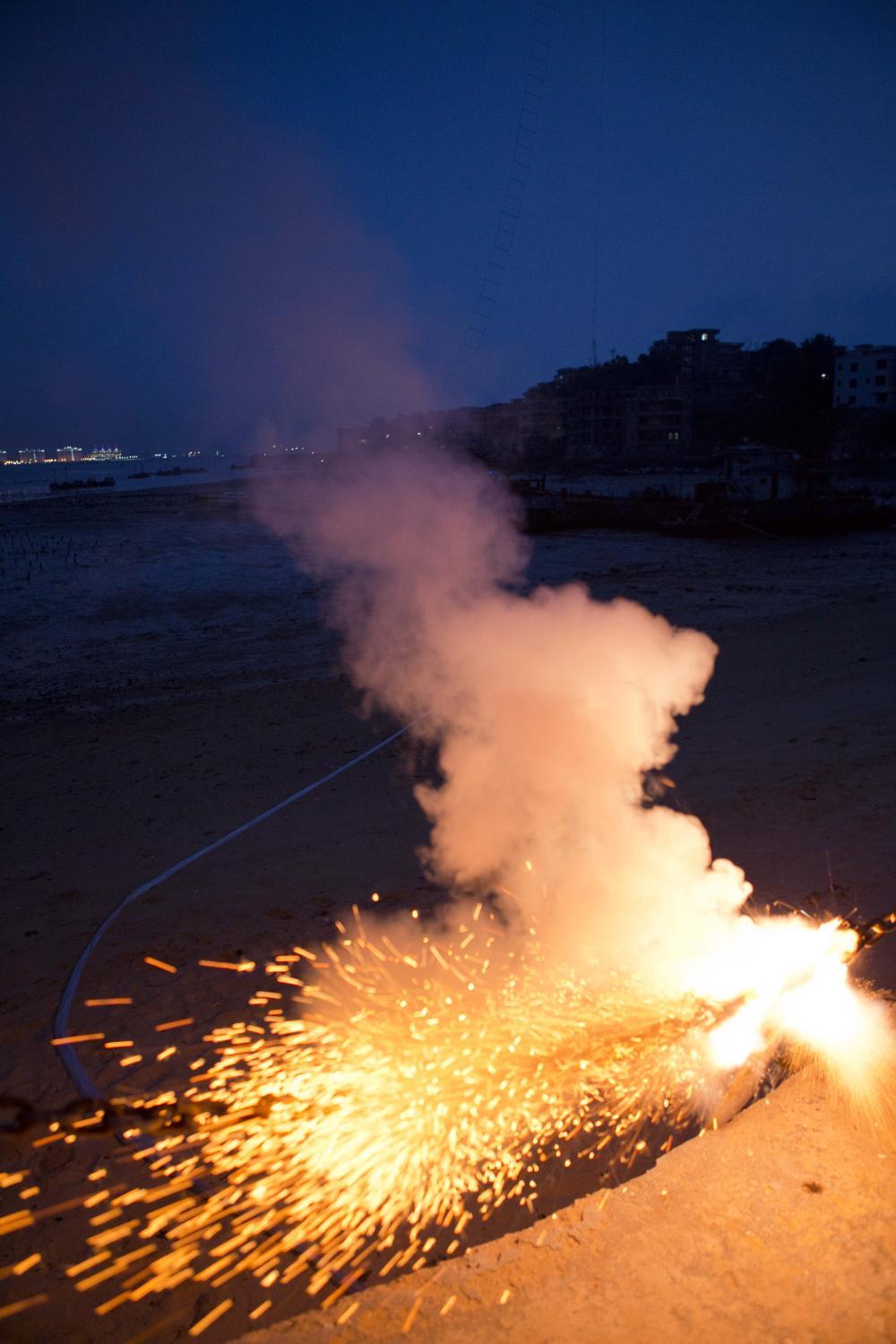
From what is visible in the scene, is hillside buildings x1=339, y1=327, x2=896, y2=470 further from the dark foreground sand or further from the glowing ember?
the glowing ember

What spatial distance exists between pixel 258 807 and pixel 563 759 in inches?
112

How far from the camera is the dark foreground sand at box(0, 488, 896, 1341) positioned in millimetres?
3251

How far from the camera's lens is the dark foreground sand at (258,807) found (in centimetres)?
325

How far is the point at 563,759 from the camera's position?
23.2 feet

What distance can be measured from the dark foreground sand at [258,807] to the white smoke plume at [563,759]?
16.1 inches

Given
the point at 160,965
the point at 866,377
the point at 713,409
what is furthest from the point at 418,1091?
the point at 866,377

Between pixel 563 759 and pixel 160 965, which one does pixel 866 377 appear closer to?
pixel 563 759

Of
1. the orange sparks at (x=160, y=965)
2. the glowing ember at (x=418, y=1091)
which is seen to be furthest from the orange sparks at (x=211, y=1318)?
the orange sparks at (x=160, y=965)

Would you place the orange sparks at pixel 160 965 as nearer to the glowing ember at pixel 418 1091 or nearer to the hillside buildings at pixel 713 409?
the glowing ember at pixel 418 1091

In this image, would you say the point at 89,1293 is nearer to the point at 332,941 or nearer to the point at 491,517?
the point at 332,941

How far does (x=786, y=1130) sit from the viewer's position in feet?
9.78

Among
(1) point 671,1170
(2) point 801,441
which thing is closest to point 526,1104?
(1) point 671,1170

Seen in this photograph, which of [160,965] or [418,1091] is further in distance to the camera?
[160,965]

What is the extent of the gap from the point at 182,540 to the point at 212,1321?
29328 millimetres
